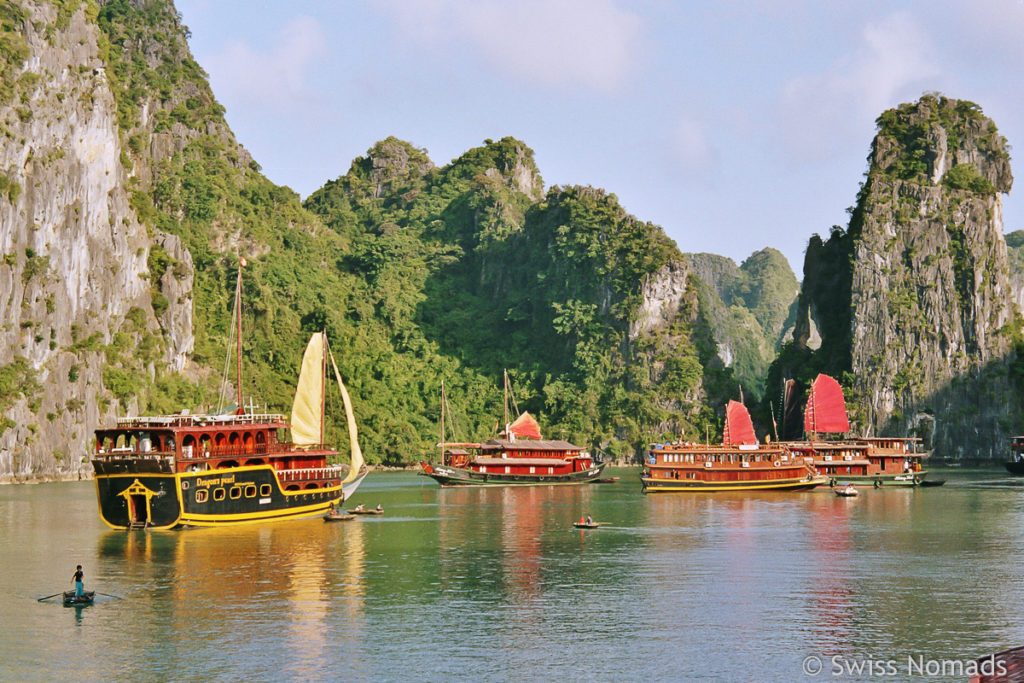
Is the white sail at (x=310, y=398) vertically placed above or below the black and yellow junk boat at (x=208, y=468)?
above

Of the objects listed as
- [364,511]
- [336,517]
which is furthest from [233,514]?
[364,511]

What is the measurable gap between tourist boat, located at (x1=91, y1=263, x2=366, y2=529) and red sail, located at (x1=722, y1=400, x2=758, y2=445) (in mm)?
38832

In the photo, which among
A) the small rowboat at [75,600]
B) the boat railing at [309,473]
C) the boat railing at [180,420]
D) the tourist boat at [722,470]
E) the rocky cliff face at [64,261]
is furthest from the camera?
the rocky cliff face at [64,261]

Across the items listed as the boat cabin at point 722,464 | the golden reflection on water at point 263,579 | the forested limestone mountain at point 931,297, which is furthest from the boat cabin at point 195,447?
the forested limestone mountain at point 931,297

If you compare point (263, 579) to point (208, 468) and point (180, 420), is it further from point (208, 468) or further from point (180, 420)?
point (180, 420)

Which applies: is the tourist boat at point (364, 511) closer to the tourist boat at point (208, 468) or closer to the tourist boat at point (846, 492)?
the tourist boat at point (208, 468)

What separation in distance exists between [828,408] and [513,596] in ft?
235

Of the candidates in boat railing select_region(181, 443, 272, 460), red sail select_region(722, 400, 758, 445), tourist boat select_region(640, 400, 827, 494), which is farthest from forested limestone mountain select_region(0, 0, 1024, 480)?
boat railing select_region(181, 443, 272, 460)

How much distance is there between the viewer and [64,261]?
12100 centimetres

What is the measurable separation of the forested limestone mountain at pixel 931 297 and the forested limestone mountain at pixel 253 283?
19720 millimetres

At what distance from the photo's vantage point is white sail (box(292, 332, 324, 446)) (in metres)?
68.8

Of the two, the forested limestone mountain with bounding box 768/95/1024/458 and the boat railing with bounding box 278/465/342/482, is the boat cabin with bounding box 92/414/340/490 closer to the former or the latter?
the boat railing with bounding box 278/465/342/482

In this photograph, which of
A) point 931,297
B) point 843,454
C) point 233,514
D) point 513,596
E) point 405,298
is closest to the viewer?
point 513,596

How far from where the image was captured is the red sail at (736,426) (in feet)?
318
